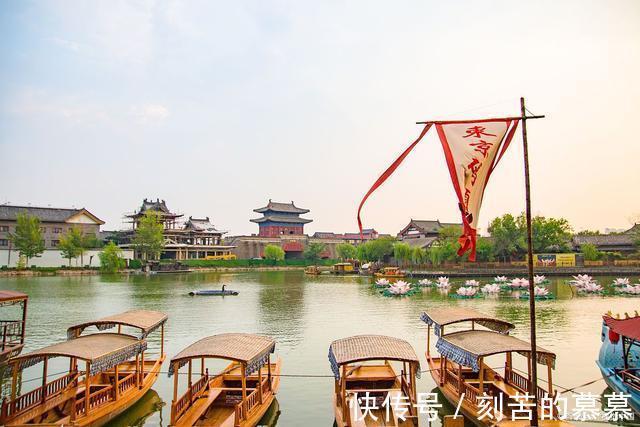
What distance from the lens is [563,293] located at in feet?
116

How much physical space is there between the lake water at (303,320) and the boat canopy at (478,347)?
2.37m

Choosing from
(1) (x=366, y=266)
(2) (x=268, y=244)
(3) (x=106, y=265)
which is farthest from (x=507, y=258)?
(3) (x=106, y=265)

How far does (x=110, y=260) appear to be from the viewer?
58.1m

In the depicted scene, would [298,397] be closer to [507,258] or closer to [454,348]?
[454,348]

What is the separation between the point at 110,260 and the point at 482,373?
185 feet

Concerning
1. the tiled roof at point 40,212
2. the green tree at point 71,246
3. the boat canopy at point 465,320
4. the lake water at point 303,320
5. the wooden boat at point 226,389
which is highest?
the tiled roof at point 40,212

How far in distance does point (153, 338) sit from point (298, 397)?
972 centimetres

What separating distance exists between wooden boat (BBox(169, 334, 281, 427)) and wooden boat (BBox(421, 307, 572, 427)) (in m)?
3.97

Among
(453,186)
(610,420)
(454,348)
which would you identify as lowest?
(610,420)

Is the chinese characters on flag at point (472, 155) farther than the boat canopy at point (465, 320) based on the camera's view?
No

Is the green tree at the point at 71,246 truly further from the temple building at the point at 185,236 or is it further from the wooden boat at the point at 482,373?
the wooden boat at the point at 482,373

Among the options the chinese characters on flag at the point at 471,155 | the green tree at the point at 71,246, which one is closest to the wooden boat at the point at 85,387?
the chinese characters on flag at the point at 471,155

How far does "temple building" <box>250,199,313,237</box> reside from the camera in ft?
295

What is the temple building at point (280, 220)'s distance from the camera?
3541 inches
